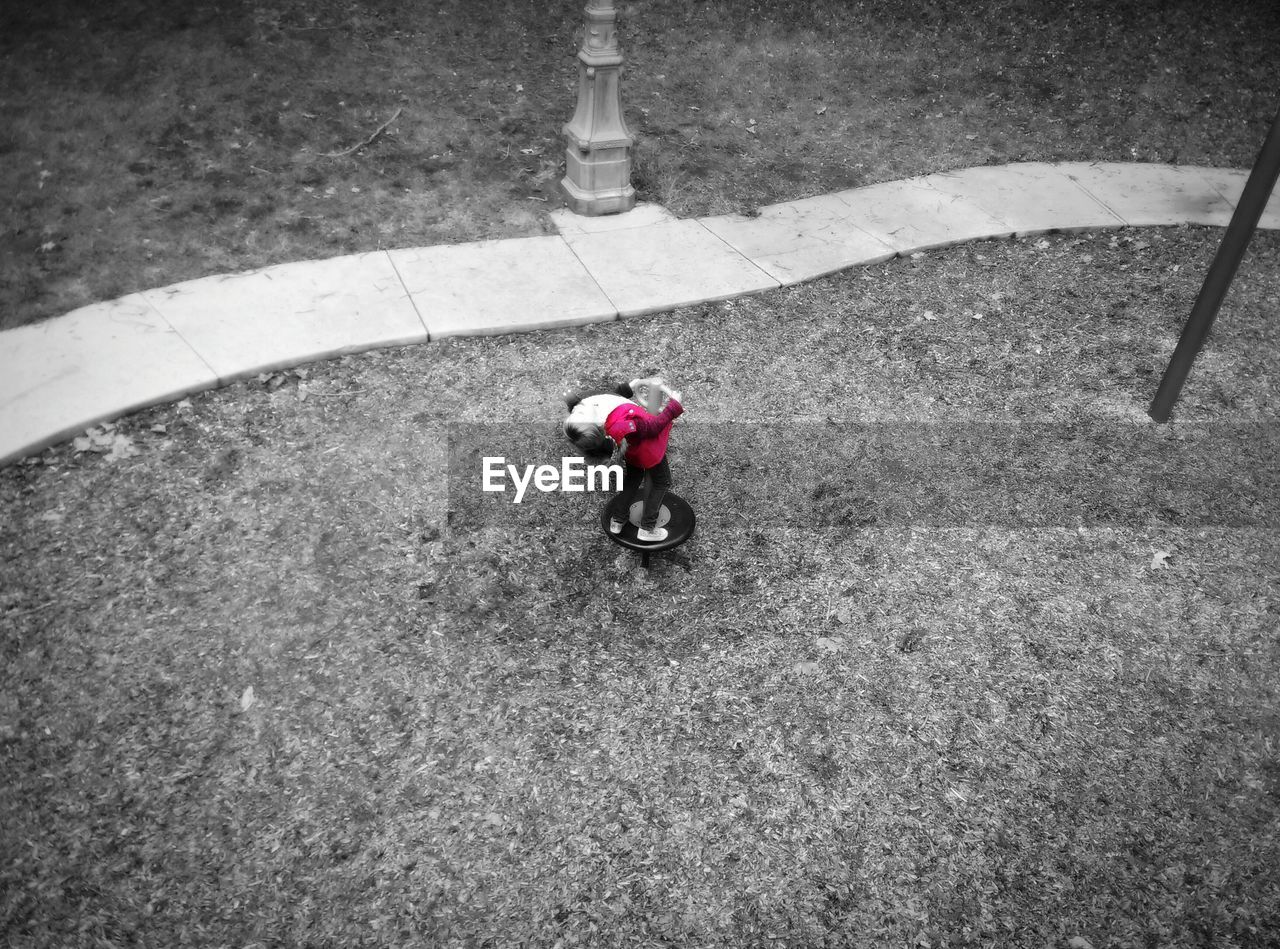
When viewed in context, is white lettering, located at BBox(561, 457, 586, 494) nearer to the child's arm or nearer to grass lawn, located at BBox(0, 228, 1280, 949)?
grass lawn, located at BBox(0, 228, 1280, 949)

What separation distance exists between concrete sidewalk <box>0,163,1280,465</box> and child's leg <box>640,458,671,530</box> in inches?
91.2

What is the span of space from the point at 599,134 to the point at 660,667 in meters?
4.85

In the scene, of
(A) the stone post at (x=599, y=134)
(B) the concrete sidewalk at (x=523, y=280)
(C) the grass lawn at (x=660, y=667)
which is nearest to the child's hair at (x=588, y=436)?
(C) the grass lawn at (x=660, y=667)

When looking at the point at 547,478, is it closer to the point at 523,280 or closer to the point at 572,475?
the point at 572,475

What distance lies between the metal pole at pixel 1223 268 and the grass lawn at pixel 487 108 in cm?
370

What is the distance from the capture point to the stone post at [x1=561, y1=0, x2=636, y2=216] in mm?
6992

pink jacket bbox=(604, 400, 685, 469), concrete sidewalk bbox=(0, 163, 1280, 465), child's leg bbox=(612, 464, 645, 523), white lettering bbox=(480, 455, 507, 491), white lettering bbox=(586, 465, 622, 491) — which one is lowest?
white lettering bbox=(586, 465, 622, 491)

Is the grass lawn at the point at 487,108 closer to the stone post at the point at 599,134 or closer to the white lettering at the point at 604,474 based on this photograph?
the stone post at the point at 599,134

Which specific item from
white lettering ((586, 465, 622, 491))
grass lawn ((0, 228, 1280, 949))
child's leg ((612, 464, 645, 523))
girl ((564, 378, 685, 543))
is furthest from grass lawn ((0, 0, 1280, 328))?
girl ((564, 378, 685, 543))

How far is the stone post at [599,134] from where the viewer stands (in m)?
6.99

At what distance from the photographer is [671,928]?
11.0ft

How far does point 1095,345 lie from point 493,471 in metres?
4.59

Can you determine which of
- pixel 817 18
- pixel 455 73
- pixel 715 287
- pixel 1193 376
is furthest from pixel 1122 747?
pixel 817 18

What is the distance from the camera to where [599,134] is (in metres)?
7.32
